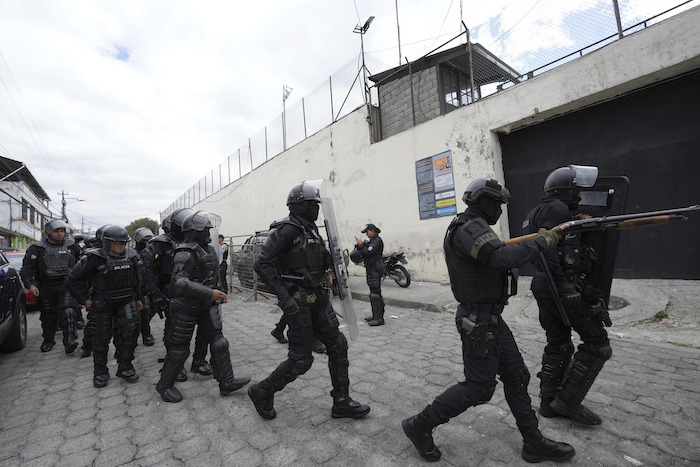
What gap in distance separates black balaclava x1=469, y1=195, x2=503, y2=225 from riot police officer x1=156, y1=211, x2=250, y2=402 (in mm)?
2303

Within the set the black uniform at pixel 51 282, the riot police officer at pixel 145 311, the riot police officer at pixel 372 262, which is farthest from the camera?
the riot police officer at pixel 372 262

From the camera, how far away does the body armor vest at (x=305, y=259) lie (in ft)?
9.37

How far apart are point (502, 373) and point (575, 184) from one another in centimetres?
155

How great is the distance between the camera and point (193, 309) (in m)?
3.38

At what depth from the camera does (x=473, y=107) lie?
8.24 meters

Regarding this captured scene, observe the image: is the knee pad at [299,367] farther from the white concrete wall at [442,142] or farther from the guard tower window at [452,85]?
the guard tower window at [452,85]

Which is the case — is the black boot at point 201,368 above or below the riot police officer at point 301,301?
below

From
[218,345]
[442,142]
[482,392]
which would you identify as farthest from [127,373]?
[442,142]

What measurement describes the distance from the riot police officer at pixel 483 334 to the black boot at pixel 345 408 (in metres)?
0.56

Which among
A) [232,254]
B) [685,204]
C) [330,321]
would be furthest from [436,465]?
[232,254]

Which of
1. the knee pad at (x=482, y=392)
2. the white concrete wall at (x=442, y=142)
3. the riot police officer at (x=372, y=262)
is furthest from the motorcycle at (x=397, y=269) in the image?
the knee pad at (x=482, y=392)

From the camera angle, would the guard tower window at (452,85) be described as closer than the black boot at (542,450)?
No

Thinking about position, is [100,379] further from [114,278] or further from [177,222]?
[177,222]

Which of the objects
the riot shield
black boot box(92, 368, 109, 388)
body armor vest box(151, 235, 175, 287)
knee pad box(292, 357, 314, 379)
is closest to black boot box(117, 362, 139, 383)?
black boot box(92, 368, 109, 388)
